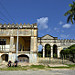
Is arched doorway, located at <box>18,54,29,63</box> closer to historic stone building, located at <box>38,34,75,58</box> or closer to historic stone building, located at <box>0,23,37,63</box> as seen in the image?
historic stone building, located at <box>0,23,37,63</box>

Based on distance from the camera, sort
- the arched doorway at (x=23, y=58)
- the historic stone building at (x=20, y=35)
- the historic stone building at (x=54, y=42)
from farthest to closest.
→ the historic stone building at (x=54, y=42)
the arched doorway at (x=23, y=58)
the historic stone building at (x=20, y=35)

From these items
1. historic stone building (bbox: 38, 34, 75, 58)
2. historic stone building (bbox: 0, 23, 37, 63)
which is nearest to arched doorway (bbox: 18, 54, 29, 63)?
historic stone building (bbox: 0, 23, 37, 63)

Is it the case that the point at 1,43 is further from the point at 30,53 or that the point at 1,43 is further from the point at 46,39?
the point at 46,39

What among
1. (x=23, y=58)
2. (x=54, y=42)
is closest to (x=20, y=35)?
(x=23, y=58)

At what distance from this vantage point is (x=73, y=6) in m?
20.8

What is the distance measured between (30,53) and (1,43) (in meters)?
7.61

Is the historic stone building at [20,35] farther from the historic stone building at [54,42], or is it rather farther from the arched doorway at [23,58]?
the historic stone building at [54,42]

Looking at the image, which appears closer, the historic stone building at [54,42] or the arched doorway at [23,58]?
the arched doorway at [23,58]

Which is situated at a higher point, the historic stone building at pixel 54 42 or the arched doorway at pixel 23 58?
the historic stone building at pixel 54 42

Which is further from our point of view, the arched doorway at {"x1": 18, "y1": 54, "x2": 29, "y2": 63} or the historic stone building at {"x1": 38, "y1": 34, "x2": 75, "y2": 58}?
the historic stone building at {"x1": 38, "y1": 34, "x2": 75, "y2": 58}

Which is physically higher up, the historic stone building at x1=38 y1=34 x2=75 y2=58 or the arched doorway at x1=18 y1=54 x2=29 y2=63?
the historic stone building at x1=38 y1=34 x2=75 y2=58

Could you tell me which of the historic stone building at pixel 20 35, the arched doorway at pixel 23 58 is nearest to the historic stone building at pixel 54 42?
the historic stone building at pixel 20 35

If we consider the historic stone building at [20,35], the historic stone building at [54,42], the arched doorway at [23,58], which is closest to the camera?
the historic stone building at [20,35]

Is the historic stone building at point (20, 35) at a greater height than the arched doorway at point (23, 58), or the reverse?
the historic stone building at point (20, 35)
